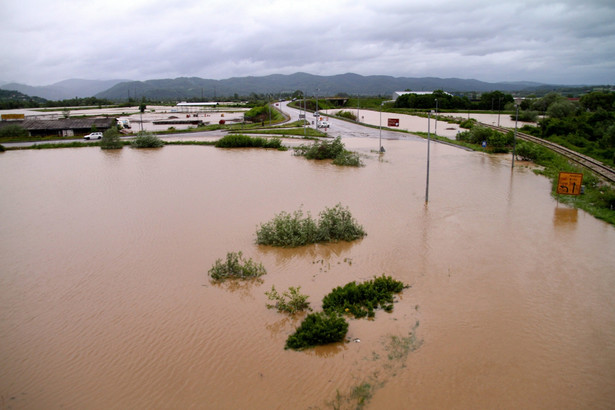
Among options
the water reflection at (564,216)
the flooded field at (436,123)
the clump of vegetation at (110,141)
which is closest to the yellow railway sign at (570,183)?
the water reflection at (564,216)

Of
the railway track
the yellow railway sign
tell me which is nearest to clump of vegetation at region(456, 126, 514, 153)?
the railway track

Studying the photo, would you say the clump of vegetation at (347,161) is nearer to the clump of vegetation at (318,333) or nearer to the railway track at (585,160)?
the railway track at (585,160)

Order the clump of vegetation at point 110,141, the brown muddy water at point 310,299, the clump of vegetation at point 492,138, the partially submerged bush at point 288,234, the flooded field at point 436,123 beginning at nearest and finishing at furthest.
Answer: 1. the brown muddy water at point 310,299
2. the partially submerged bush at point 288,234
3. the clump of vegetation at point 492,138
4. the clump of vegetation at point 110,141
5. the flooded field at point 436,123

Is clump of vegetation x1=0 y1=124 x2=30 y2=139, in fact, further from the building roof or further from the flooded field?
the flooded field

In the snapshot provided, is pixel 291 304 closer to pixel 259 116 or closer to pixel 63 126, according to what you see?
pixel 63 126

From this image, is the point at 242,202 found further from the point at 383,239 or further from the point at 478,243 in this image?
the point at 478,243

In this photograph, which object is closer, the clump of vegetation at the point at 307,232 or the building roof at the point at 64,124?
the clump of vegetation at the point at 307,232

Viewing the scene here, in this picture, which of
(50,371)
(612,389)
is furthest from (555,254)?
(50,371)

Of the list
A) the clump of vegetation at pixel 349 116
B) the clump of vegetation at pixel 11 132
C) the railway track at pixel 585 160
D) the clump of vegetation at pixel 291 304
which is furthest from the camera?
the clump of vegetation at pixel 349 116
